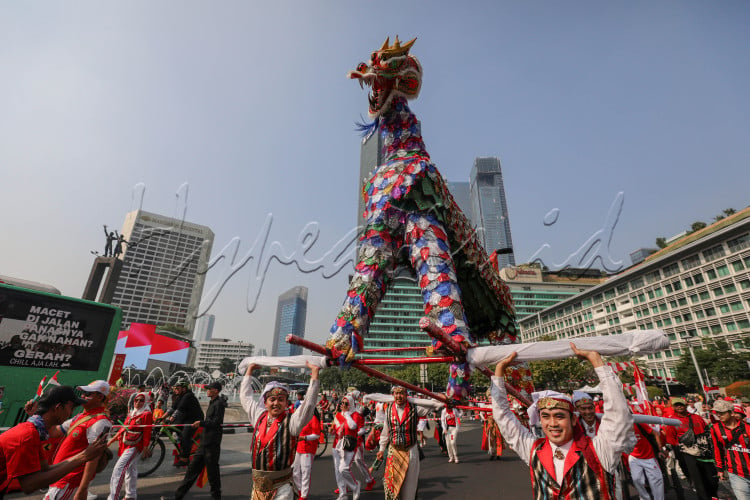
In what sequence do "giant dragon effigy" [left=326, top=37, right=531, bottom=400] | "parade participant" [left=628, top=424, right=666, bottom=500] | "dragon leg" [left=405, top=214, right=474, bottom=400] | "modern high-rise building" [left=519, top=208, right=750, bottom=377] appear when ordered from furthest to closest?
"modern high-rise building" [left=519, top=208, right=750, bottom=377], "parade participant" [left=628, top=424, right=666, bottom=500], "giant dragon effigy" [left=326, top=37, right=531, bottom=400], "dragon leg" [left=405, top=214, right=474, bottom=400]

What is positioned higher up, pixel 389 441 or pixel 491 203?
pixel 491 203

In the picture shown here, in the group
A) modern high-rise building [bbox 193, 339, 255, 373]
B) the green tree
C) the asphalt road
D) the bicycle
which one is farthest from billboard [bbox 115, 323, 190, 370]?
modern high-rise building [bbox 193, 339, 255, 373]

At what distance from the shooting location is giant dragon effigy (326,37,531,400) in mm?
3002

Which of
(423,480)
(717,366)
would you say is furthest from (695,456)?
(717,366)

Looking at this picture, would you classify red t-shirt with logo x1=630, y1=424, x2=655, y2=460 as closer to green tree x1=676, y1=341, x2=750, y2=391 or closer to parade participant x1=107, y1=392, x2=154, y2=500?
parade participant x1=107, y1=392, x2=154, y2=500

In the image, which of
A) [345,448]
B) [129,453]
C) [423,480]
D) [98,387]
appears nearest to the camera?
[98,387]

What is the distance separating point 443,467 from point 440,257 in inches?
335

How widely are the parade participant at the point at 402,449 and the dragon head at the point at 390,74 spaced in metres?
4.00

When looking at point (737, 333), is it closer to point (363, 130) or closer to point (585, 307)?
point (585, 307)

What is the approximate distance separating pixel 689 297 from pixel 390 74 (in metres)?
47.3

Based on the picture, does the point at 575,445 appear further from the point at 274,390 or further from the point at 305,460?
the point at 305,460

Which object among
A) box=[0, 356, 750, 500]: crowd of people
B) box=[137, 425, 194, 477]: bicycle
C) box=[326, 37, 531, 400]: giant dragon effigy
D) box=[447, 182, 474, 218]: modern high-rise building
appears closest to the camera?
box=[0, 356, 750, 500]: crowd of people

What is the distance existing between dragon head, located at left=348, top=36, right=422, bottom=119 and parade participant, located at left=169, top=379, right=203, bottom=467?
6918 millimetres

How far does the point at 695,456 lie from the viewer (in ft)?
18.2
